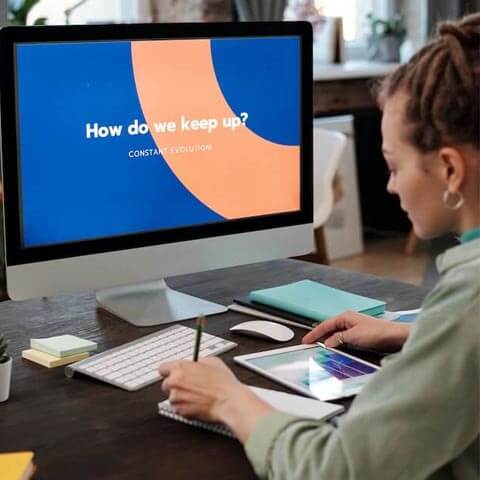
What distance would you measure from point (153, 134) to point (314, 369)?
1.77ft

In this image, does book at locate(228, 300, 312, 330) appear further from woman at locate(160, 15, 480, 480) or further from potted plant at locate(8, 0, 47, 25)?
potted plant at locate(8, 0, 47, 25)

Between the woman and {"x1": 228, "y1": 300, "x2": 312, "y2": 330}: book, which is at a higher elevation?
the woman

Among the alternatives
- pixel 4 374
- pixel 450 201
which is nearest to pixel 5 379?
pixel 4 374

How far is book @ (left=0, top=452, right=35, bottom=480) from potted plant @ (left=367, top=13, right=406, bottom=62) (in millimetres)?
4841

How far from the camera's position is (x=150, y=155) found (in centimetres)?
182

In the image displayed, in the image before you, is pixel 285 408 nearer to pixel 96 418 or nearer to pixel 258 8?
pixel 96 418

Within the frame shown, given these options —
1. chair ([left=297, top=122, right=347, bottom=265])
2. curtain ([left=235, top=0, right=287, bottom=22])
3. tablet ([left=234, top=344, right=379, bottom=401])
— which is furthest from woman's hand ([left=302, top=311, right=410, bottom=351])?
curtain ([left=235, top=0, right=287, bottom=22])

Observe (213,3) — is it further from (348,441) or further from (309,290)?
(348,441)

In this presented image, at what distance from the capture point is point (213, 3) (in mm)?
4938

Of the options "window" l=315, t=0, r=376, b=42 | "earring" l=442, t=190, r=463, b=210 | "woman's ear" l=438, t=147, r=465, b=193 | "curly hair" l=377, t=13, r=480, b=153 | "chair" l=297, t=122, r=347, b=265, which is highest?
"window" l=315, t=0, r=376, b=42

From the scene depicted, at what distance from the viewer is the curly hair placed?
1127mm

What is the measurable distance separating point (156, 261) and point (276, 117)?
1.21 feet

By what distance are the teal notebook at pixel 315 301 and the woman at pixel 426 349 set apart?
0.54 m

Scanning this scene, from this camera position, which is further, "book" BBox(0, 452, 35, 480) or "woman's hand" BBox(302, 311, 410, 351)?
"woman's hand" BBox(302, 311, 410, 351)
